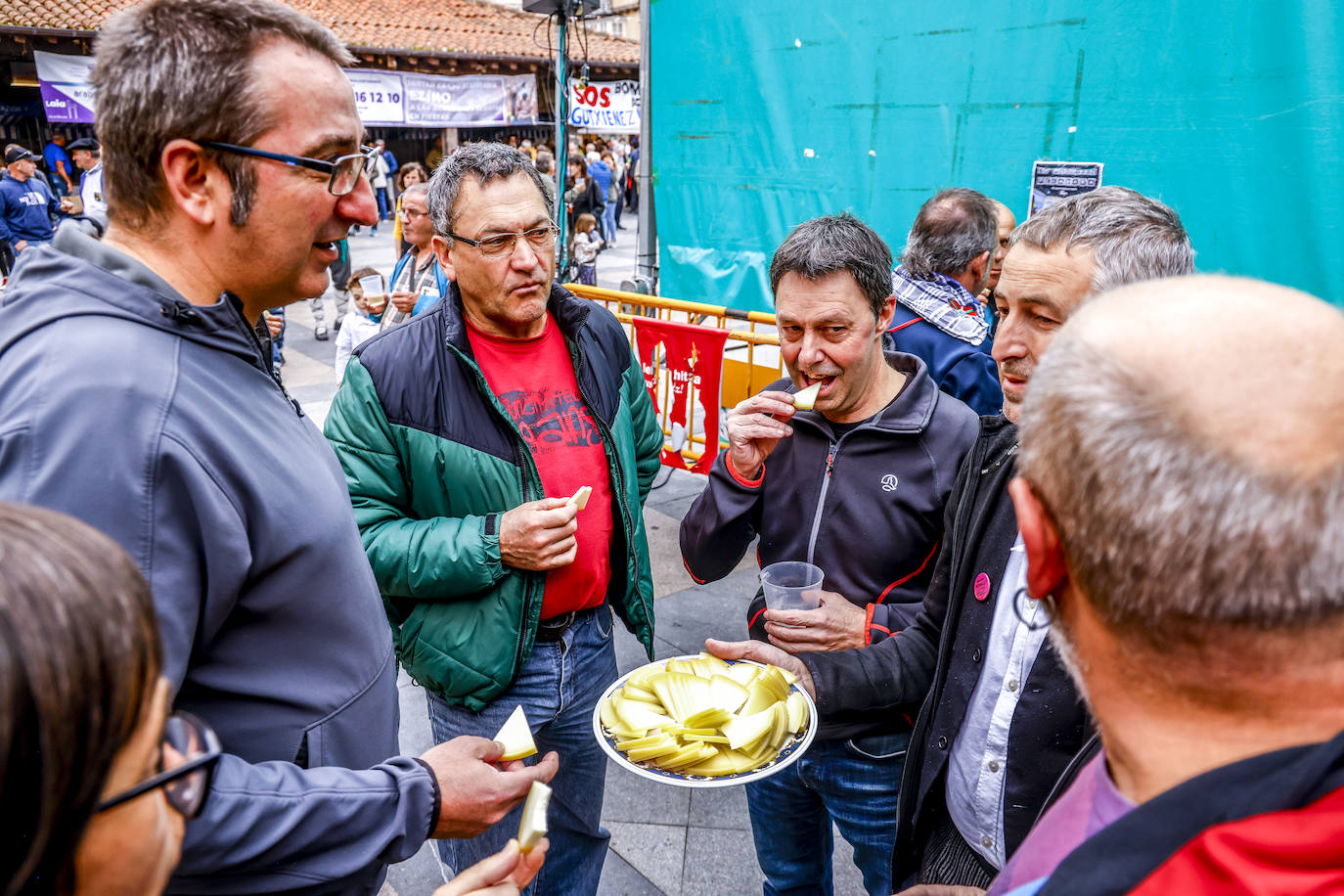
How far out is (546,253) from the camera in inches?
104

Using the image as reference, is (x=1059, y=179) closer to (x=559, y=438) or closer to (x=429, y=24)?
(x=559, y=438)

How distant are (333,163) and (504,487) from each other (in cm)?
111

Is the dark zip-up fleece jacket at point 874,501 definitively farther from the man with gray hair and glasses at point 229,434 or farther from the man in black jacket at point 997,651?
the man with gray hair and glasses at point 229,434

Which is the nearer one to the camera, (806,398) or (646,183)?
(806,398)

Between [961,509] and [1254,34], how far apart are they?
3838mm

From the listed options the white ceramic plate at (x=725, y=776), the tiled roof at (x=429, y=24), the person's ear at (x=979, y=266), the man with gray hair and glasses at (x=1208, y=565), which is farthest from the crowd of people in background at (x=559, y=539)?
the tiled roof at (x=429, y=24)

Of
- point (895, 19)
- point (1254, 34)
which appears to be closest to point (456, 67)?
point (895, 19)

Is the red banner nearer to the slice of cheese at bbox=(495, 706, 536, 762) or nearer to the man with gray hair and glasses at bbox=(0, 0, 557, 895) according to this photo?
the slice of cheese at bbox=(495, 706, 536, 762)

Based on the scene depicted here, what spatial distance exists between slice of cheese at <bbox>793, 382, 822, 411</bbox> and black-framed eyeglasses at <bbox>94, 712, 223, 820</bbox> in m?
1.62

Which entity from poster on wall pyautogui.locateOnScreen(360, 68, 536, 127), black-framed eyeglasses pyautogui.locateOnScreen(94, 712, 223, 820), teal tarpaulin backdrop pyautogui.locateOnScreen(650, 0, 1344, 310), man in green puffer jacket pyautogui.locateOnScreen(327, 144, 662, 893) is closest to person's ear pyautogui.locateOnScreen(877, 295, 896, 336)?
man in green puffer jacket pyautogui.locateOnScreen(327, 144, 662, 893)

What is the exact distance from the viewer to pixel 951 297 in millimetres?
3377

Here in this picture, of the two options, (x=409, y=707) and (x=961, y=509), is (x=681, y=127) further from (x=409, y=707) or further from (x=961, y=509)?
(x=961, y=509)

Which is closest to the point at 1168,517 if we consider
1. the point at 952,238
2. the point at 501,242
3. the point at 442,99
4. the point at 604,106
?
the point at 501,242

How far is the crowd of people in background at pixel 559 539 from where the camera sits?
0.76 meters
